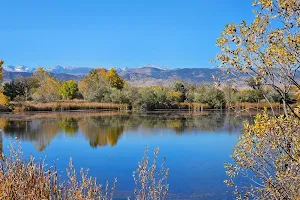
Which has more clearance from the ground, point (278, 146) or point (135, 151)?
point (278, 146)

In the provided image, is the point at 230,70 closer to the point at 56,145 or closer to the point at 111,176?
the point at 111,176

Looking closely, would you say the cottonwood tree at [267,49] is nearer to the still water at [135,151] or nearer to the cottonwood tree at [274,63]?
the cottonwood tree at [274,63]

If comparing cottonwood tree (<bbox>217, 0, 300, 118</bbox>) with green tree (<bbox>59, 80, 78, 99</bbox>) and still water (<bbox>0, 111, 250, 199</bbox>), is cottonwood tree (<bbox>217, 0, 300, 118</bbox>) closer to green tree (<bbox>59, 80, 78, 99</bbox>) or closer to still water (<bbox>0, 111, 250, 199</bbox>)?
still water (<bbox>0, 111, 250, 199</bbox>)

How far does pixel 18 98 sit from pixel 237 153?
148 ft

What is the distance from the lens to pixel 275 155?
5031 mm

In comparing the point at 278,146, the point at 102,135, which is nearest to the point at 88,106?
the point at 102,135

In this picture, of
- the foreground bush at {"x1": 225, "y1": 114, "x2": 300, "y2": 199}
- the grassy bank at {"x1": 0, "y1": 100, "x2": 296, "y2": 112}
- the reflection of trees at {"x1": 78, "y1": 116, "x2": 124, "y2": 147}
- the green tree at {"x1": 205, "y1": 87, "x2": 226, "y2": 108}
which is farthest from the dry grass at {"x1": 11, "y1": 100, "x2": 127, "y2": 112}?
the foreground bush at {"x1": 225, "y1": 114, "x2": 300, "y2": 199}

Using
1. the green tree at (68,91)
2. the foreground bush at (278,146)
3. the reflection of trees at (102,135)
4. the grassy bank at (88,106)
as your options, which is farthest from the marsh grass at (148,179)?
the green tree at (68,91)

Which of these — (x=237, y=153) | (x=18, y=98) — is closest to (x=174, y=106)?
(x=18, y=98)

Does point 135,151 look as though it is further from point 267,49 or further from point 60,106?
point 60,106

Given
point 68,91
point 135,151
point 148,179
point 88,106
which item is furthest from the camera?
point 68,91

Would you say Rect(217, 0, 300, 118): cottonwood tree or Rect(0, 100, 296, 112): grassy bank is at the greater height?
Rect(217, 0, 300, 118): cottonwood tree

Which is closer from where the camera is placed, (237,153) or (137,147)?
(237,153)

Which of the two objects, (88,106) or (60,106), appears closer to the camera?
(60,106)
